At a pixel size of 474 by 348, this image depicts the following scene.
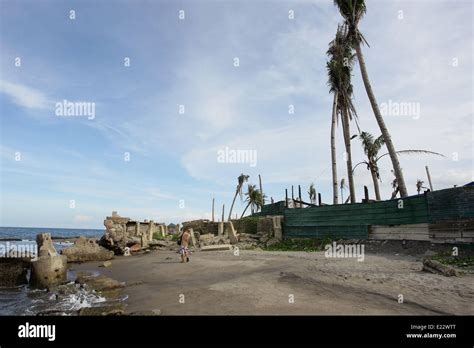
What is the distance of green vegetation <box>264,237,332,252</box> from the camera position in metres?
18.9

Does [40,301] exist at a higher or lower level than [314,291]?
lower

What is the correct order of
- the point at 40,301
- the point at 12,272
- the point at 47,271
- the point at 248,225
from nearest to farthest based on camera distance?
the point at 40,301 < the point at 47,271 < the point at 12,272 < the point at 248,225

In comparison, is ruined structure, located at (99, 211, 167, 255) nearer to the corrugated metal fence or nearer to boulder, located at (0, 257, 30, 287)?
boulder, located at (0, 257, 30, 287)

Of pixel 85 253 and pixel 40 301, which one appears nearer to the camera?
pixel 40 301

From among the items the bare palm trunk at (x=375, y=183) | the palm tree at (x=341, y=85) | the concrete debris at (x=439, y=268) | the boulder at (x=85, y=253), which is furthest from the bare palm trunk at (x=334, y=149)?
the boulder at (x=85, y=253)

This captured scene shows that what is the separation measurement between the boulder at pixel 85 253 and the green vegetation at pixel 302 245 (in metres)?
11.8

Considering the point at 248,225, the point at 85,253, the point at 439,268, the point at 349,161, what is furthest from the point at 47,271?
the point at 248,225

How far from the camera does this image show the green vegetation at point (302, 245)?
18891 millimetres

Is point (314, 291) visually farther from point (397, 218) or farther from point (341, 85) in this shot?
point (341, 85)

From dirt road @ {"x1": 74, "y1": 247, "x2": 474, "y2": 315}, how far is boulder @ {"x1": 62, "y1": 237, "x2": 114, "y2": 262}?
458 inches

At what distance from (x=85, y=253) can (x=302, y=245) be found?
15162mm

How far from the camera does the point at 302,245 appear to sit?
2006 centimetres
